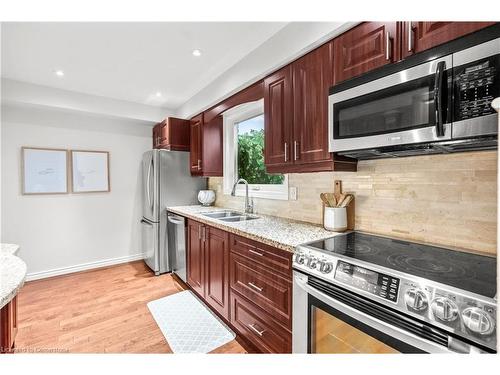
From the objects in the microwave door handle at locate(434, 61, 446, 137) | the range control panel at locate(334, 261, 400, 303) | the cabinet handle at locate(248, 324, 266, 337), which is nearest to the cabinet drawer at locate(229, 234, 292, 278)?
the range control panel at locate(334, 261, 400, 303)

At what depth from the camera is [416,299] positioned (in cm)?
85

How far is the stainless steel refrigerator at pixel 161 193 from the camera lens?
3.18 meters

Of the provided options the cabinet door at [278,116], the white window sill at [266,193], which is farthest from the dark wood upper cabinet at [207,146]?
the cabinet door at [278,116]

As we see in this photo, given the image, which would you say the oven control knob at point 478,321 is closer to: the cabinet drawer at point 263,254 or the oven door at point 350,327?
the oven door at point 350,327

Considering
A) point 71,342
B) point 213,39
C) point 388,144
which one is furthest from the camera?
point 213,39

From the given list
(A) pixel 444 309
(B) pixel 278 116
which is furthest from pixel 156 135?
(A) pixel 444 309

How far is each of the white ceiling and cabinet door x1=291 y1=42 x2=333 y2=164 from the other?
0.44 metres

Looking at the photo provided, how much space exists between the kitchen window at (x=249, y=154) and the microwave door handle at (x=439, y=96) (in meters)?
1.41

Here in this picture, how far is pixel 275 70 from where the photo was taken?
1.93 meters
